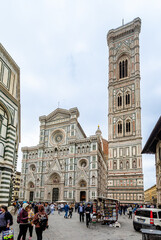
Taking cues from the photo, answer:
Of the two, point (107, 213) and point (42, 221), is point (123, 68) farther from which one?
point (42, 221)

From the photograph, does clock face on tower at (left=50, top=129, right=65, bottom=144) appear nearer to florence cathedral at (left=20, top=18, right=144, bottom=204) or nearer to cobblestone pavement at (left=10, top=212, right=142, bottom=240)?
florence cathedral at (left=20, top=18, right=144, bottom=204)

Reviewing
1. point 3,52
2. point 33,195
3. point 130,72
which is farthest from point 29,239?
point 130,72

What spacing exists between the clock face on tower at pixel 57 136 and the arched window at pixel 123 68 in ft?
63.3

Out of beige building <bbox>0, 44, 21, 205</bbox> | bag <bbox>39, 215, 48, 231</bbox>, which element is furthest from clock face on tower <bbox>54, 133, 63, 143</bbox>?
bag <bbox>39, 215, 48, 231</bbox>

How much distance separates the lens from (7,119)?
17.0 meters

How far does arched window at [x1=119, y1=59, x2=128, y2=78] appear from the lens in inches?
1901

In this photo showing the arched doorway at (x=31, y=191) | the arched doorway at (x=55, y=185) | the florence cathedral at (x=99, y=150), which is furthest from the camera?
the arched doorway at (x=31, y=191)

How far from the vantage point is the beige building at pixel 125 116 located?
38.5m

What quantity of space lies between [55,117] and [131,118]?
57.5 feet

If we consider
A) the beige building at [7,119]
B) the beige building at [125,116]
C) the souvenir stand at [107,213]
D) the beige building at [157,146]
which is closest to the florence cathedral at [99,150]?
the beige building at [125,116]

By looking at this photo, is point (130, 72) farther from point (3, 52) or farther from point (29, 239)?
point (29, 239)

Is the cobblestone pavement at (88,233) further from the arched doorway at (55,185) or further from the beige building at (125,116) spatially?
the arched doorway at (55,185)

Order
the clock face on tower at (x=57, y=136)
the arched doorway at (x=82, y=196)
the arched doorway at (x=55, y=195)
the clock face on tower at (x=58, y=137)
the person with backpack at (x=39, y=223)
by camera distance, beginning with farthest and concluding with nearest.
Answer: the clock face on tower at (x=58, y=137) → the clock face on tower at (x=57, y=136) → the arched doorway at (x=55, y=195) → the arched doorway at (x=82, y=196) → the person with backpack at (x=39, y=223)

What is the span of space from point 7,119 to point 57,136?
30469 millimetres
